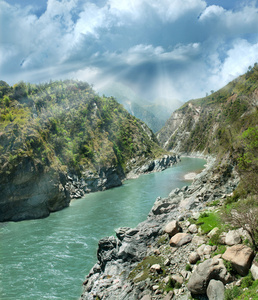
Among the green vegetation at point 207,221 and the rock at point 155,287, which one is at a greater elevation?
the green vegetation at point 207,221

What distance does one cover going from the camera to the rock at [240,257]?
34.4 ft

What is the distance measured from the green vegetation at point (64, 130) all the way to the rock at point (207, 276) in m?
44.7

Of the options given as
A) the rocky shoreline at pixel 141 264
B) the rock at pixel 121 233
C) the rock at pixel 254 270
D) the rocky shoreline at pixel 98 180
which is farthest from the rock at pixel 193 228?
the rocky shoreline at pixel 98 180

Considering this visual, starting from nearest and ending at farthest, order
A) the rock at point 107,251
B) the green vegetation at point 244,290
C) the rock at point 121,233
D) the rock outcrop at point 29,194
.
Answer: the green vegetation at point 244,290 → the rock at point 107,251 → the rock at point 121,233 → the rock outcrop at point 29,194

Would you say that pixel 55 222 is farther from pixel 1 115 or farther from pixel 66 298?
pixel 1 115

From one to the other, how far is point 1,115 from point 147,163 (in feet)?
239

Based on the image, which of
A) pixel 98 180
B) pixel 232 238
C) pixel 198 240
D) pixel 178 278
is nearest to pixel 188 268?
pixel 178 278

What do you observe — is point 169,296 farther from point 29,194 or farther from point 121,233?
point 29,194

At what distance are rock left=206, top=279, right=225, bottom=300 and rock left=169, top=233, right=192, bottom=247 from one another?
593cm

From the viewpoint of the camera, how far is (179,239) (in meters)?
17.4

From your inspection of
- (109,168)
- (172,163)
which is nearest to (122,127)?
(172,163)

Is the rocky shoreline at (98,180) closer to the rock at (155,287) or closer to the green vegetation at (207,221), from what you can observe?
the green vegetation at (207,221)

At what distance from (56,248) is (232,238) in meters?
23.8

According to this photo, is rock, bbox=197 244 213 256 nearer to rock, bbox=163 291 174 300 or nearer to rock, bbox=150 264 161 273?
rock, bbox=163 291 174 300
